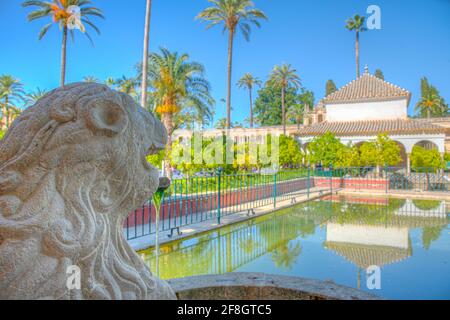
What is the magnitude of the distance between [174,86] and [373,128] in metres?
15.6

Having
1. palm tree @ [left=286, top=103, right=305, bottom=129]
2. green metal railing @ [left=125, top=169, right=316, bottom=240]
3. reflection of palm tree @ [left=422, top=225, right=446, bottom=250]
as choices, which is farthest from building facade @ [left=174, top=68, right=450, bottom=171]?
reflection of palm tree @ [left=422, top=225, right=446, bottom=250]

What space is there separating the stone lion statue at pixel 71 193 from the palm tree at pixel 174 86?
15669 millimetres

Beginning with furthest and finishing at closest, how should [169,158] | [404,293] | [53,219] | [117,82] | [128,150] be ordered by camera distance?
1. [117,82]
2. [169,158]
3. [404,293]
4. [128,150]
5. [53,219]

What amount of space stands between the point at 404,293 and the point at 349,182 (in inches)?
607

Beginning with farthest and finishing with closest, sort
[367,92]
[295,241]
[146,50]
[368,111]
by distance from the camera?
1. [367,92]
2. [368,111]
3. [146,50]
4. [295,241]

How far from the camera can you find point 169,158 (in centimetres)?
1532

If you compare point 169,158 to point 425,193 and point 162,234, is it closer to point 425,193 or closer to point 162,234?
point 162,234

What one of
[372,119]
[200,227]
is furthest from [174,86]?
[372,119]

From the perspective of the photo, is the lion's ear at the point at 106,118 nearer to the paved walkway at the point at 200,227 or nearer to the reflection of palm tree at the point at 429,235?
the paved walkway at the point at 200,227

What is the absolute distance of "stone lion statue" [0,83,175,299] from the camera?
130cm

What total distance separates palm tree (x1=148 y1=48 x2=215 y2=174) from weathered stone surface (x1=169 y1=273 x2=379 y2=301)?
→ 14887mm

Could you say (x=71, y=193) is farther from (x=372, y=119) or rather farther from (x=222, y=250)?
(x=372, y=119)

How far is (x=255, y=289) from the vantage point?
2488mm

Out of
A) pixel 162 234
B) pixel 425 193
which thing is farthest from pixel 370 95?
pixel 162 234
